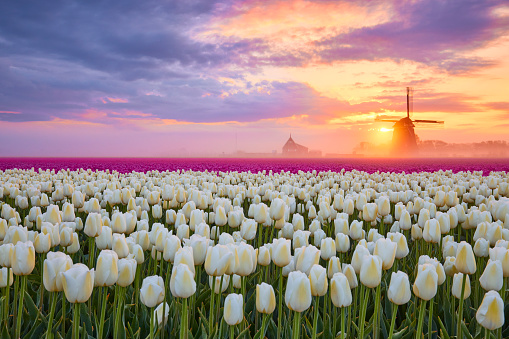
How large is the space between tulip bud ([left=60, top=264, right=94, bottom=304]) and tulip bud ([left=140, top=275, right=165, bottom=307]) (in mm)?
320

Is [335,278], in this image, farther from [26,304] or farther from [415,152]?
[415,152]

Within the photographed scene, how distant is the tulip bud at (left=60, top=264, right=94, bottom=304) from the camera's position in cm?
200

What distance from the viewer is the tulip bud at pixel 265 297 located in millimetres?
2201

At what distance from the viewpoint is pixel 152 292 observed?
2.24 m

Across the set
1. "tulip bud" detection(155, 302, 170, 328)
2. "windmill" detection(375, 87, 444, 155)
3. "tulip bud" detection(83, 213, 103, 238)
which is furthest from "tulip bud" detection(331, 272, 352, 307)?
"windmill" detection(375, 87, 444, 155)

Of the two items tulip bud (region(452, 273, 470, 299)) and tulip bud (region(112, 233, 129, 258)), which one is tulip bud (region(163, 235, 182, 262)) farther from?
tulip bud (region(452, 273, 470, 299))

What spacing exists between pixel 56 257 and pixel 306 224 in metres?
4.80

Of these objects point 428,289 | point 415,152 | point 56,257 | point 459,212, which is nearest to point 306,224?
point 459,212

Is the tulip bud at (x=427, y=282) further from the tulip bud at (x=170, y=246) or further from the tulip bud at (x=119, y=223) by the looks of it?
the tulip bud at (x=119, y=223)

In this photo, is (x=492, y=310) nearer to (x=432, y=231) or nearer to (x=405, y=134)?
(x=432, y=231)

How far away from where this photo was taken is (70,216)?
13.2ft

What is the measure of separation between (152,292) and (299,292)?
851 millimetres

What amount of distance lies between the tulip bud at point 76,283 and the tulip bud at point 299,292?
106 centimetres

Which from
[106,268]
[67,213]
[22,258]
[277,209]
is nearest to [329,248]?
[277,209]
